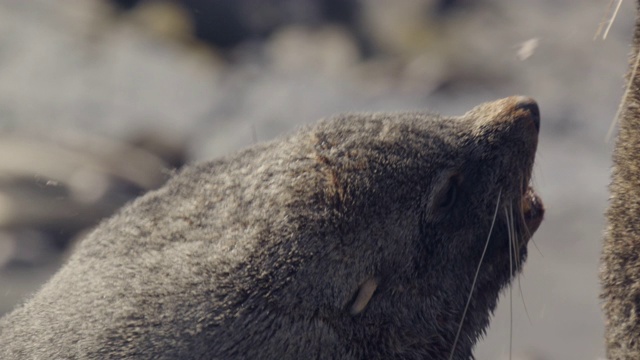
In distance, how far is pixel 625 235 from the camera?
3688 millimetres

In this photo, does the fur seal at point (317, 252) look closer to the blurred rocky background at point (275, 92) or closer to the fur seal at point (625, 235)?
the fur seal at point (625, 235)

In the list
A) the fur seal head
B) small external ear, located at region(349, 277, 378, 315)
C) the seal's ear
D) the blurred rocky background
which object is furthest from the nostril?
the blurred rocky background

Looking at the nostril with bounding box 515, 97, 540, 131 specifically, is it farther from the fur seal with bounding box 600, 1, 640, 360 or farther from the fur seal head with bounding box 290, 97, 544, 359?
the fur seal with bounding box 600, 1, 640, 360

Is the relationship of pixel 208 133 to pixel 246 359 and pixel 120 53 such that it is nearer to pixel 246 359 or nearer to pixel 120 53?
pixel 120 53

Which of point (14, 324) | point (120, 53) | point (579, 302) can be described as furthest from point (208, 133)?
point (14, 324)

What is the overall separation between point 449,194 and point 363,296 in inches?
23.8

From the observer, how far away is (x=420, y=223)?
3891 millimetres

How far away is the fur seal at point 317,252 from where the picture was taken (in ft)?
11.6

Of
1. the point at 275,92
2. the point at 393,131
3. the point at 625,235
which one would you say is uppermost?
the point at 275,92

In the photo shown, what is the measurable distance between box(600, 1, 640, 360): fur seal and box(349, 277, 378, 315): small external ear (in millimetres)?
935

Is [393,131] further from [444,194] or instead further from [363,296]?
[363,296]

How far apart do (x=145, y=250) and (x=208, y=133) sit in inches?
272

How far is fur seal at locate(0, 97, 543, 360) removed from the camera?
3.53 metres

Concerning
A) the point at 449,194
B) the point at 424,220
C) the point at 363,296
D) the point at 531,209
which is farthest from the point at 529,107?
the point at 363,296
